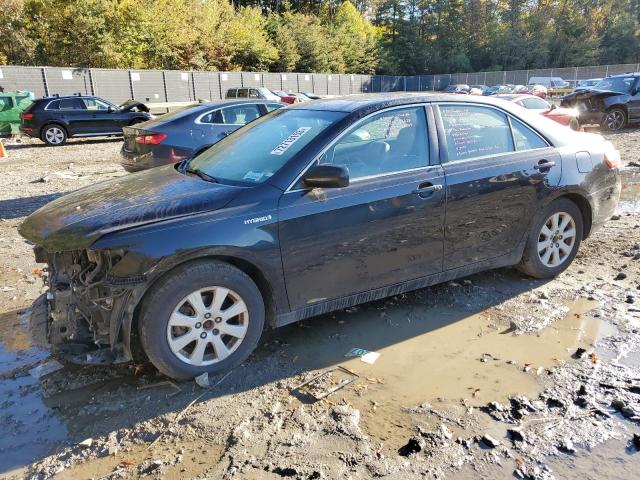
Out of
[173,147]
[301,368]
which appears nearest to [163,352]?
[301,368]

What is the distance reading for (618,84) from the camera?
16391 mm

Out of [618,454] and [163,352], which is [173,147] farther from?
[618,454]

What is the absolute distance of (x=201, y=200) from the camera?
3.40 meters

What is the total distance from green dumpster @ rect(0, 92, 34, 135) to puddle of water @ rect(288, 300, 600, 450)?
1772 cm

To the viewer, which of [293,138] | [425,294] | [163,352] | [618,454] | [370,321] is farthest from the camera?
[425,294]

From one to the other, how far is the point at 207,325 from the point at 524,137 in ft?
10.5

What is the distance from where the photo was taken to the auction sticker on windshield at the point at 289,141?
379 cm

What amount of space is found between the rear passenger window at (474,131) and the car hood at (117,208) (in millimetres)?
1840

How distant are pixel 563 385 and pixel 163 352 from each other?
2.54m

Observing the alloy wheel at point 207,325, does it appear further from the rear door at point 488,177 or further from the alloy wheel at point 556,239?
the alloy wheel at point 556,239

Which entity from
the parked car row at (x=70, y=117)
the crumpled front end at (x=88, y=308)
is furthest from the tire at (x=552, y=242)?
the parked car row at (x=70, y=117)

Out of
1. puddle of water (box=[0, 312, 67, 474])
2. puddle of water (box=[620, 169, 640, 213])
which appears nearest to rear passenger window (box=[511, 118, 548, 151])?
puddle of water (box=[620, 169, 640, 213])

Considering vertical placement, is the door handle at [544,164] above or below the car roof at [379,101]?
below

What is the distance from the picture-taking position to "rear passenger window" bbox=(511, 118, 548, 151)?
4598 millimetres
